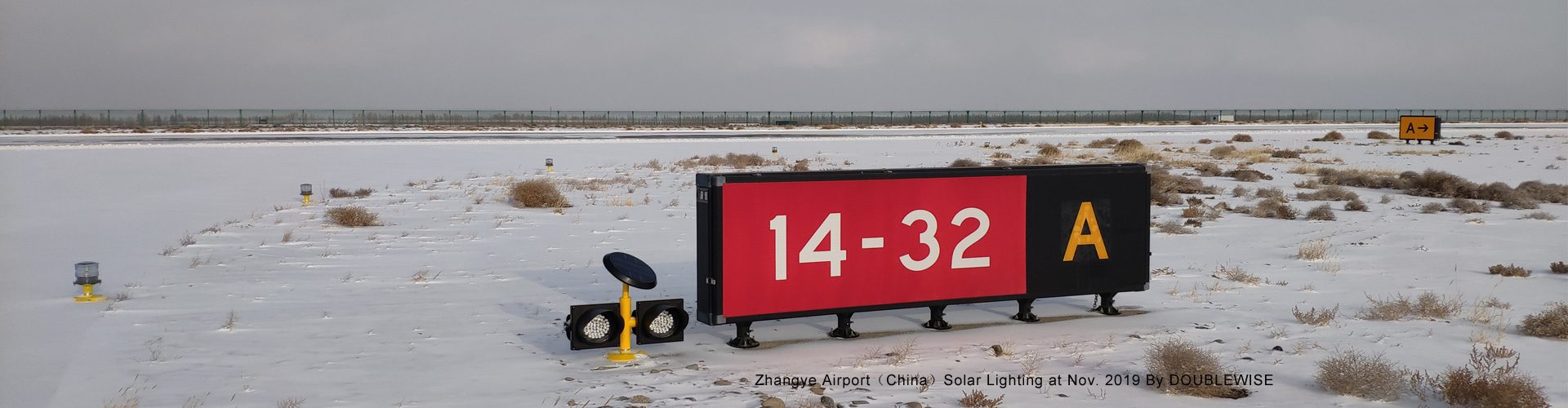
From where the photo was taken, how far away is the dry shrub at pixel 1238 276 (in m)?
12.2

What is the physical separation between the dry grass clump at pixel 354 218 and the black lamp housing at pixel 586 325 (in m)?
10.7

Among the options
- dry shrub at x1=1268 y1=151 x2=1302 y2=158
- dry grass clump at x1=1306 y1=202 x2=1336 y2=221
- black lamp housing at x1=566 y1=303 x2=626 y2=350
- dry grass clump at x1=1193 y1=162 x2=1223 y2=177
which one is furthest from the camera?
dry shrub at x1=1268 y1=151 x2=1302 y2=158

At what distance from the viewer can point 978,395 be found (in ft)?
23.0

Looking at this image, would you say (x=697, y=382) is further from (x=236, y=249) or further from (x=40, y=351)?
(x=236, y=249)

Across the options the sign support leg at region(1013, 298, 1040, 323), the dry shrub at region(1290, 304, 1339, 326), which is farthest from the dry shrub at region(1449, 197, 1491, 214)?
the sign support leg at region(1013, 298, 1040, 323)

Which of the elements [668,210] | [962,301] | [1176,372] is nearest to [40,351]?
[962,301]

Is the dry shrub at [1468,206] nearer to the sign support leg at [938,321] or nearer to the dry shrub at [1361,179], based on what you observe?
the dry shrub at [1361,179]

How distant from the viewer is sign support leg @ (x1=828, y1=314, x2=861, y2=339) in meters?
9.29

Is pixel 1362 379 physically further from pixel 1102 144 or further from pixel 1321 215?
pixel 1102 144

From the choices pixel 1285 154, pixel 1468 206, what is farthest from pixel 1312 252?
pixel 1285 154

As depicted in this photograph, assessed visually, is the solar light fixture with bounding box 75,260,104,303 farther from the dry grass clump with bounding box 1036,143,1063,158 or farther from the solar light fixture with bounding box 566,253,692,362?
the dry grass clump with bounding box 1036,143,1063,158

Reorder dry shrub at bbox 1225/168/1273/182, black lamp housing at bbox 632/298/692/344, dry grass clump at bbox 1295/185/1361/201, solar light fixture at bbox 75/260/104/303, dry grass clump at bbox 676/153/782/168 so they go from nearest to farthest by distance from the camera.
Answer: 1. black lamp housing at bbox 632/298/692/344
2. solar light fixture at bbox 75/260/104/303
3. dry grass clump at bbox 1295/185/1361/201
4. dry shrub at bbox 1225/168/1273/182
5. dry grass clump at bbox 676/153/782/168

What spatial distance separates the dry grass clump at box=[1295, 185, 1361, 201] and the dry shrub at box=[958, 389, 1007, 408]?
1782 centimetres

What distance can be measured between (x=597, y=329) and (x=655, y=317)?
45 cm
